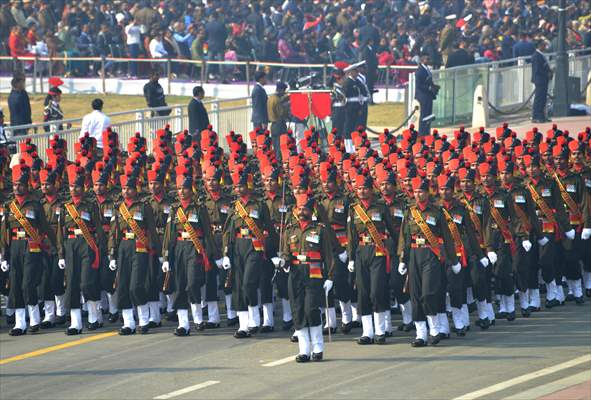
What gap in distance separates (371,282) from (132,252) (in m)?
3.11

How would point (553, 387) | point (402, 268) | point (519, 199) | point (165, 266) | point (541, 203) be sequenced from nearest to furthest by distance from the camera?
point (553, 387) → point (402, 268) → point (165, 266) → point (519, 199) → point (541, 203)

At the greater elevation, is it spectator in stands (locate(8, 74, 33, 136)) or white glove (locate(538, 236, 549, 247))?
spectator in stands (locate(8, 74, 33, 136))

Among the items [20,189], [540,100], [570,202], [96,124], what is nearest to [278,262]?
[20,189]

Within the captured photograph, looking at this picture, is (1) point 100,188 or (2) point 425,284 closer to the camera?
(2) point 425,284

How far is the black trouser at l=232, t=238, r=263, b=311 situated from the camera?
19688 mm

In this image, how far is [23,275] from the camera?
20.2 metres

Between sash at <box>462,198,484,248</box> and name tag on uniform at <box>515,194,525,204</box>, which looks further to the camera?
name tag on uniform at <box>515,194,525,204</box>

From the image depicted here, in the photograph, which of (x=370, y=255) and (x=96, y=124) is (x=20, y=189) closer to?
(x=370, y=255)

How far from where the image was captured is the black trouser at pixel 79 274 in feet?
65.8

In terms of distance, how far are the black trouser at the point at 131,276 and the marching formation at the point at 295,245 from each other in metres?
0.02

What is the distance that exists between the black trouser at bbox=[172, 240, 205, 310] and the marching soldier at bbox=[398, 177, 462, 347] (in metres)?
2.62

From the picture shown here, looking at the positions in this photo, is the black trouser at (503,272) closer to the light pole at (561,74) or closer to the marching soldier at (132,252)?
the marching soldier at (132,252)

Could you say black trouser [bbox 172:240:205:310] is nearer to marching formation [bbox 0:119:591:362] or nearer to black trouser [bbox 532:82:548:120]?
marching formation [bbox 0:119:591:362]

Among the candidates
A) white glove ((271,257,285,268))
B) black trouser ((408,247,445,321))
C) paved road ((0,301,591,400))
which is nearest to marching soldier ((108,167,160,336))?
paved road ((0,301,591,400))
